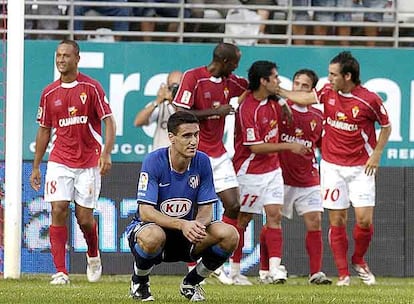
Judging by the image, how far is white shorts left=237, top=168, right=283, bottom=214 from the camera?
1384cm

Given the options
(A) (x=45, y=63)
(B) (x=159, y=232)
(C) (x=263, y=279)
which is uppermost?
(A) (x=45, y=63)

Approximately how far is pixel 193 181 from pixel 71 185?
11.4 feet

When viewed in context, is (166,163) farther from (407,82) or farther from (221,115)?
(407,82)

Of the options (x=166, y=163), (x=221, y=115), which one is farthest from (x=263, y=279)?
(x=166, y=163)

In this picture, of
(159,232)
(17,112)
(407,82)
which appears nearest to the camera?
(159,232)

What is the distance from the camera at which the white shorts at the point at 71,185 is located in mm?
12922

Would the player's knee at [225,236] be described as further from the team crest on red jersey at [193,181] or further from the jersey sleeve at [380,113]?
the jersey sleeve at [380,113]

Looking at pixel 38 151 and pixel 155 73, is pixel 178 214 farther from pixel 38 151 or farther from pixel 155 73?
pixel 155 73

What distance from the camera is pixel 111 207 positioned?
15938 mm

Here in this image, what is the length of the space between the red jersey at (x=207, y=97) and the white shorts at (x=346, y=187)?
3.91 ft

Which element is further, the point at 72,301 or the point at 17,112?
the point at 17,112

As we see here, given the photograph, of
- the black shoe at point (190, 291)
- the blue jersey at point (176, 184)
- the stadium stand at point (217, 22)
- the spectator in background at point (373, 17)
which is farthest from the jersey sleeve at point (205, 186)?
the spectator in background at point (373, 17)

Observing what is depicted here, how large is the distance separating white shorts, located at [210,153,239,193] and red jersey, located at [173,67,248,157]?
0.10m

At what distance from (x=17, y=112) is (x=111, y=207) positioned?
303 cm
